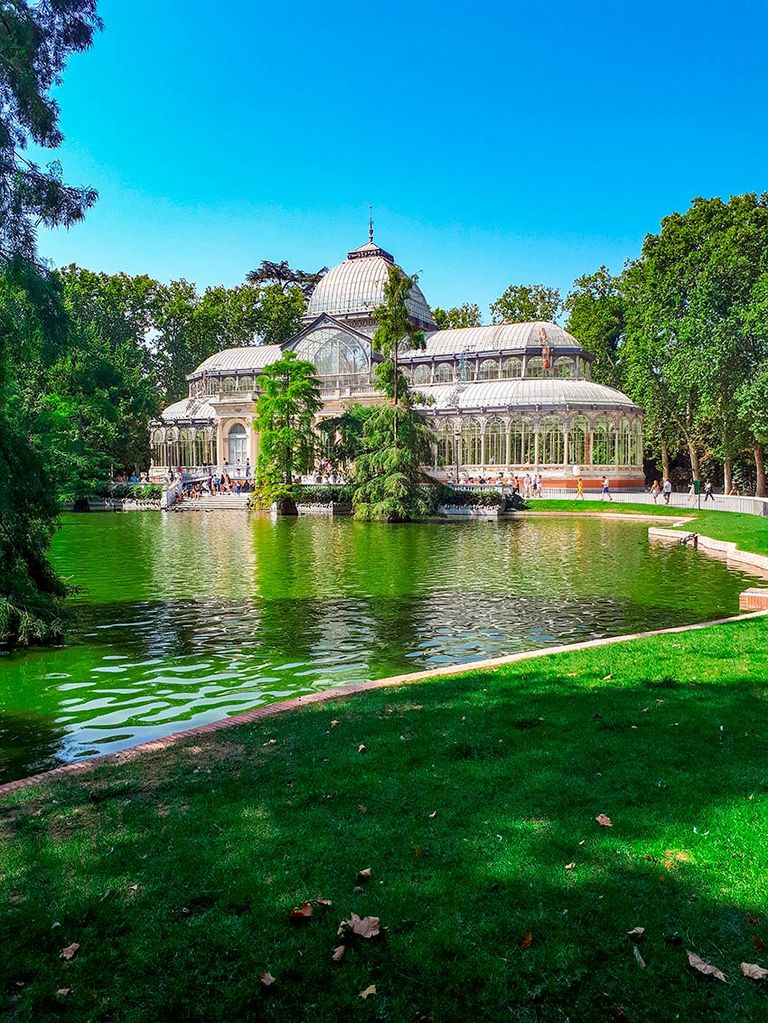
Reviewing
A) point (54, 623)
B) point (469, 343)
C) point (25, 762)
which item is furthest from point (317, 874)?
point (469, 343)

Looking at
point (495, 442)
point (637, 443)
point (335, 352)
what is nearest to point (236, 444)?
point (335, 352)

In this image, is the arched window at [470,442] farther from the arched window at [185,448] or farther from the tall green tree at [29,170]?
the tall green tree at [29,170]

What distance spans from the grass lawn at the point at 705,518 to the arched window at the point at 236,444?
2653cm

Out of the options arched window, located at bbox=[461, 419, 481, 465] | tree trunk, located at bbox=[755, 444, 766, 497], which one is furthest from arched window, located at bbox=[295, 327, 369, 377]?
tree trunk, located at bbox=[755, 444, 766, 497]

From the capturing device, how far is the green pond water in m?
8.23

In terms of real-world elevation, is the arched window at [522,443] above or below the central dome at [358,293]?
below

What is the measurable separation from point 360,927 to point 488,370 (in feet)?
169

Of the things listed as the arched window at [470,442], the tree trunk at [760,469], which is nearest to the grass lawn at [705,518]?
the tree trunk at [760,469]

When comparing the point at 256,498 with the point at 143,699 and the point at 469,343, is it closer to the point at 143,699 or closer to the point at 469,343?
the point at 469,343

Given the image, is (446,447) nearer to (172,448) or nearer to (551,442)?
(551,442)

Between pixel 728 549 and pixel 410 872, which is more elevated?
pixel 728 549

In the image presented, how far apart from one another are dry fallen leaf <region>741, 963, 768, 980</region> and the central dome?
57.8 m

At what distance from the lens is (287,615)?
1291cm

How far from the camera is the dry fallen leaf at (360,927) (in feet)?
11.9
